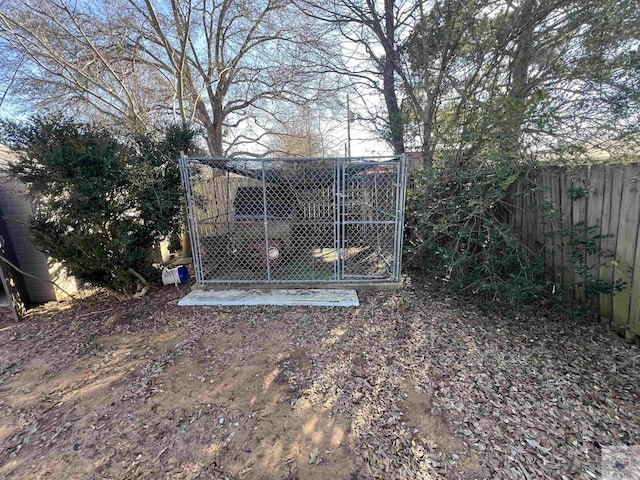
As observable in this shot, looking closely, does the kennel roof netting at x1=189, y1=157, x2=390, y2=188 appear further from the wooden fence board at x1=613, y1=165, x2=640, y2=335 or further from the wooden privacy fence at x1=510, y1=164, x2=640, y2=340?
the wooden fence board at x1=613, y1=165, x2=640, y2=335

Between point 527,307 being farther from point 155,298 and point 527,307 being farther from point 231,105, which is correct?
point 231,105

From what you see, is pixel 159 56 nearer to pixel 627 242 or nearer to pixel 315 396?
pixel 315 396

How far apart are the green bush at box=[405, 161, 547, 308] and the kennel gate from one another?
1.76ft

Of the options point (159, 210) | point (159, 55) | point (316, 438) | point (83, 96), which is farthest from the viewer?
point (159, 55)

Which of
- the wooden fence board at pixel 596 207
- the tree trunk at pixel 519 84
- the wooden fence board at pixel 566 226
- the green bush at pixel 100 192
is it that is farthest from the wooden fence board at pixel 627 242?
the green bush at pixel 100 192

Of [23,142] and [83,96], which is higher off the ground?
[83,96]

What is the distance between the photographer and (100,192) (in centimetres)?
342

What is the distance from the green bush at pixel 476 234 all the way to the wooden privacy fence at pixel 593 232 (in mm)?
289

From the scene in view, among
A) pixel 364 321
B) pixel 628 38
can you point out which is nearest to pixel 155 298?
pixel 364 321

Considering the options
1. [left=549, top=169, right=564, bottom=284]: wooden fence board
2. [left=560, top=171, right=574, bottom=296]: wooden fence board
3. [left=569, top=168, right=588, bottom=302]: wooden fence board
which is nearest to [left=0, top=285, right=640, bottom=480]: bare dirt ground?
[left=560, top=171, right=574, bottom=296]: wooden fence board

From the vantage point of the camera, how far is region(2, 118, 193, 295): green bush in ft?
10.7

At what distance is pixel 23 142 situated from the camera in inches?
129

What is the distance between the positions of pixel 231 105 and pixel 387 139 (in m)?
7.61

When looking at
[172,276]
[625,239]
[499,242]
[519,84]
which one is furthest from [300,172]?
[625,239]
